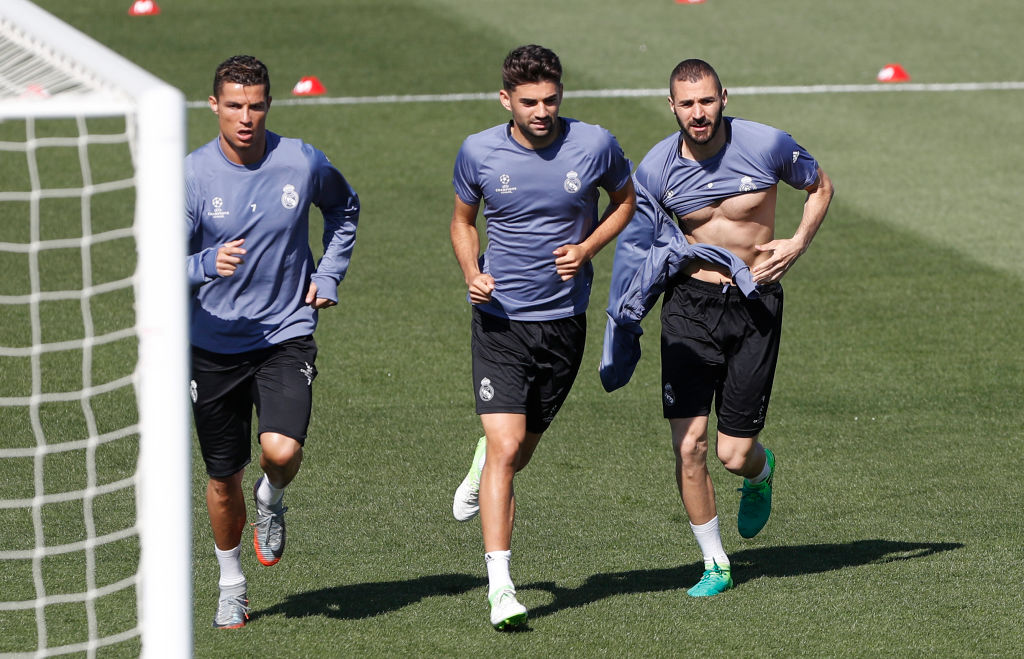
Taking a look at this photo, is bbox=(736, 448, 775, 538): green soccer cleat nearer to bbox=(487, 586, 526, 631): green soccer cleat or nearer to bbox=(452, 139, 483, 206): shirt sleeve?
bbox=(487, 586, 526, 631): green soccer cleat

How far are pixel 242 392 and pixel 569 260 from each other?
1.43m

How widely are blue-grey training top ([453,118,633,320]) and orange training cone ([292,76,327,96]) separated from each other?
11.9 meters

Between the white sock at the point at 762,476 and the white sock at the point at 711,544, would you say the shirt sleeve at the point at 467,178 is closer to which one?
the white sock at the point at 711,544

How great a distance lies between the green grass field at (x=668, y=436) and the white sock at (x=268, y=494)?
39 centimetres

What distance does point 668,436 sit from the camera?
28.9ft

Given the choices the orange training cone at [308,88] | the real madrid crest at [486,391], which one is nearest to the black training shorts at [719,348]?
the real madrid crest at [486,391]

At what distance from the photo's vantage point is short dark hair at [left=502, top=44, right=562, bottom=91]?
6.11m

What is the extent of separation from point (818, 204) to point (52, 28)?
3.51 m

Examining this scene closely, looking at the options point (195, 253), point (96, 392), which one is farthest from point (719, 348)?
point (96, 392)

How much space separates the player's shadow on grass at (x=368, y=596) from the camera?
20.9 ft

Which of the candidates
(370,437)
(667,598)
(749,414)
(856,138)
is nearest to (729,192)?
(749,414)

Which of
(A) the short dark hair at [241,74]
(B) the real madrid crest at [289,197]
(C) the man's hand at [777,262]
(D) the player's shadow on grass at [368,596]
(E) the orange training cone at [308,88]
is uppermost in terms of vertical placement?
(E) the orange training cone at [308,88]

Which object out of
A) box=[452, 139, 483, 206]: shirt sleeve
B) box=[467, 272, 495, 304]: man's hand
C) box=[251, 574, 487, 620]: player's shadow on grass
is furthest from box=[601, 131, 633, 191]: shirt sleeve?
box=[251, 574, 487, 620]: player's shadow on grass

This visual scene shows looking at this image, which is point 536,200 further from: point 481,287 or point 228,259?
point 228,259
